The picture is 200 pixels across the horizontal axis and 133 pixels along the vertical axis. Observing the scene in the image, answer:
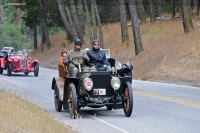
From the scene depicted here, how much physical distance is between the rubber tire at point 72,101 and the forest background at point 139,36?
13.8 m

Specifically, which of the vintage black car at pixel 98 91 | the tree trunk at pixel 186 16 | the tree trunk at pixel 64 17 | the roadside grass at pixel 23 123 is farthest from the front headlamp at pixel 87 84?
the tree trunk at pixel 64 17

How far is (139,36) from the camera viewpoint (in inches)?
1527

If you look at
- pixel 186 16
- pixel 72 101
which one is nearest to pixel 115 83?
pixel 72 101

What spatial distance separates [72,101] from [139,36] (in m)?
24.7

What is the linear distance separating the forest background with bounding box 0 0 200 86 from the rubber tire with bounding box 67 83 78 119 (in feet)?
45.2

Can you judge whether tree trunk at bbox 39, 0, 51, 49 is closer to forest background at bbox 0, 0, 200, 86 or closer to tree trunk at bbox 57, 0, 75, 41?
forest background at bbox 0, 0, 200, 86

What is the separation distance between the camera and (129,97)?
1446 centimetres

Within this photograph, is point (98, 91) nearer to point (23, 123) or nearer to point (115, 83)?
point (115, 83)

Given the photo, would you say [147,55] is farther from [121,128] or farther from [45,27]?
[45,27]

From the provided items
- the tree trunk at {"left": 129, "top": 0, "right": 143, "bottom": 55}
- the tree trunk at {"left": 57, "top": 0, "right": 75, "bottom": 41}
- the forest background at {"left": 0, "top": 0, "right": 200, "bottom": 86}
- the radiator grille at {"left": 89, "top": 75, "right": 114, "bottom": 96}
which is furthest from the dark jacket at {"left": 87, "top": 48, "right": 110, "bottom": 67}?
the tree trunk at {"left": 57, "top": 0, "right": 75, "bottom": 41}

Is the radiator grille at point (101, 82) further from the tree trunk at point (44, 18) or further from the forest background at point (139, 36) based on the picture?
the tree trunk at point (44, 18)

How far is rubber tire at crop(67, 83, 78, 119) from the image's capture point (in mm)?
14273

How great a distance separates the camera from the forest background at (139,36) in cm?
3225

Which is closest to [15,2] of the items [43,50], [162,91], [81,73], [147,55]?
[43,50]
